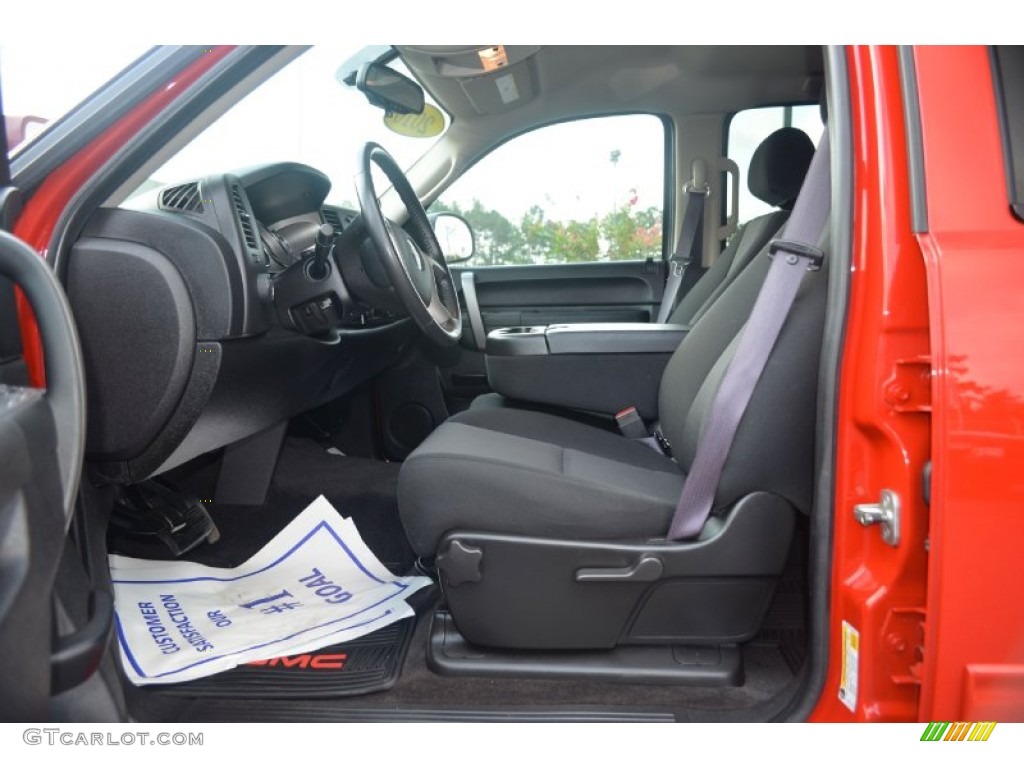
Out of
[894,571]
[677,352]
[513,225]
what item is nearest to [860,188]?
[894,571]

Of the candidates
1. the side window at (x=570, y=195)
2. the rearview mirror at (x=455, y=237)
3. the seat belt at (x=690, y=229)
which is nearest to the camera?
the rearview mirror at (x=455, y=237)

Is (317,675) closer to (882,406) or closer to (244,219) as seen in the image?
(244,219)

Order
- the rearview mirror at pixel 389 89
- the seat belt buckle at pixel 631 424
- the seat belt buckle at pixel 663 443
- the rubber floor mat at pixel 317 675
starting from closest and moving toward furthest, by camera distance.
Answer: the rubber floor mat at pixel 317 675
the seat belt buckle at pixel 663 443
the rearview mirror at pixel 389 89
the seat belt buckle at pixel 631 424

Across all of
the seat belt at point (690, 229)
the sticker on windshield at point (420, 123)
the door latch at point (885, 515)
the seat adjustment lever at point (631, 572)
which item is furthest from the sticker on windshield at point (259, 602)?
the seat belt at point (690, 229)

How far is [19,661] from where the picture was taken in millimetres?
728

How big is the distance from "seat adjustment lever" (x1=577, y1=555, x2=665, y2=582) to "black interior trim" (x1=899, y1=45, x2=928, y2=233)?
0.59m

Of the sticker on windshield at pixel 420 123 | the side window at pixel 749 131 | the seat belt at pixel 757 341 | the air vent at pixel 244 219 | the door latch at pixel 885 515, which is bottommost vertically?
the door latch at pixel 885 515

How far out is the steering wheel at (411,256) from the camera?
4.42 ft

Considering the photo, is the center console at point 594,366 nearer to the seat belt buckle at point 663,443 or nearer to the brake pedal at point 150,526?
the seat belt buckle at point 663,443

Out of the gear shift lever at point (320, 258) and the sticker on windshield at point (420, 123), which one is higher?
the sticker on windshield at point (420, 123)

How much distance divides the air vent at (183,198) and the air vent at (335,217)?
1.34 ft

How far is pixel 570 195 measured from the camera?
251 centimetres

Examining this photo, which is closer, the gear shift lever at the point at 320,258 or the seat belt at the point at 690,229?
the gear shift lever at the point at 320,258

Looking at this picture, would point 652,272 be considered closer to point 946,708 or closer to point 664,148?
point 664,148
